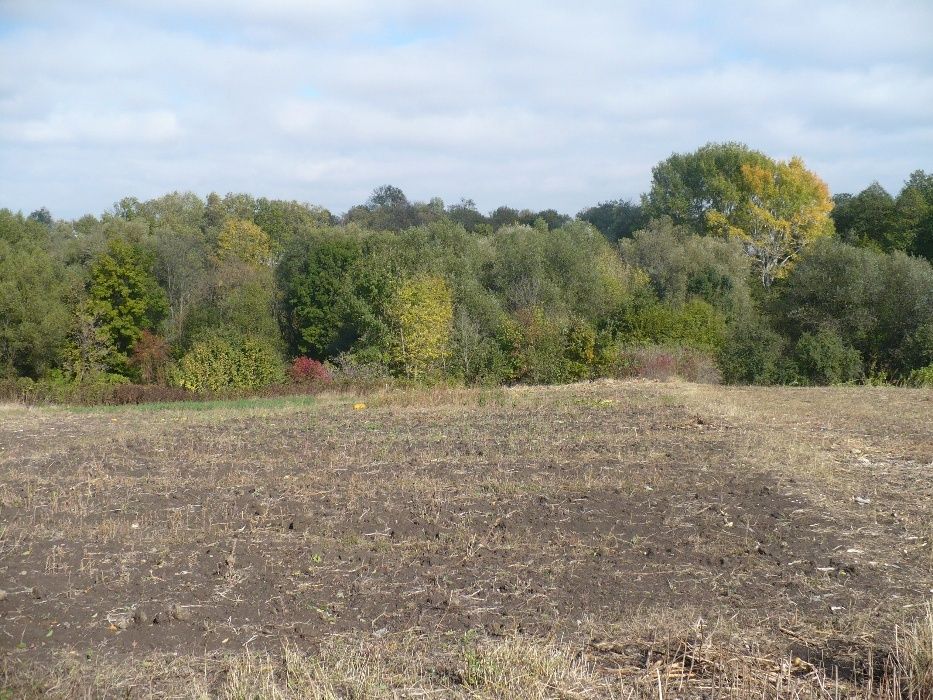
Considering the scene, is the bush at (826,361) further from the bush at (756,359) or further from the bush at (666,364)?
the bush at (666,364)

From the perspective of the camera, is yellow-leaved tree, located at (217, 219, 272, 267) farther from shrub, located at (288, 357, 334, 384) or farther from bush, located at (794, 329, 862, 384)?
bush, located at (794, 329, 862, 384)

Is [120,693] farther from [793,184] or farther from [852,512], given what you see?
[793,184]

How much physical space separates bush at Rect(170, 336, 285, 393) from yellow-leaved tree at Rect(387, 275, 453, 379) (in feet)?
20.3

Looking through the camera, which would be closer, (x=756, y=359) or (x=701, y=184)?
(x=756, y=359)

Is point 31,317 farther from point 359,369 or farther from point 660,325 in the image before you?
point 660,325

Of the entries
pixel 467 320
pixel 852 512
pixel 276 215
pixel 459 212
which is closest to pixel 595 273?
pixel 467 320

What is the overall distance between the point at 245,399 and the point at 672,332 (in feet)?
61.1

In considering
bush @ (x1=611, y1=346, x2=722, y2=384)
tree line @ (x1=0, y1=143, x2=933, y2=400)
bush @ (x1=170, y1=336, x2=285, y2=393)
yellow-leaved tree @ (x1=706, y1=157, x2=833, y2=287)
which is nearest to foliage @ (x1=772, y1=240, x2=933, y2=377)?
tree line @ (x1=0, y1=143, x2=933, y2=400)

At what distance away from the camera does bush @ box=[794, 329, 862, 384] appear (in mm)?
27234

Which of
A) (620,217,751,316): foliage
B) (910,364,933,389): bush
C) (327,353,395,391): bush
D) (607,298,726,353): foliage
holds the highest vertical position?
(620,217,751,316): foliage

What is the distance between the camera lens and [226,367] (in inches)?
1634

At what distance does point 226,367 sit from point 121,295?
12.6 metres

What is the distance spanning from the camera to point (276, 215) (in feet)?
227

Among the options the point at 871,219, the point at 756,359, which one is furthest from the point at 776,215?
the point at 756,359
